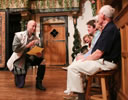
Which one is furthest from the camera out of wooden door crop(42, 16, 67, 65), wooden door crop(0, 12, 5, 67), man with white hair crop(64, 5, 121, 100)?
wooden door crop(42, 16, 67, 65)

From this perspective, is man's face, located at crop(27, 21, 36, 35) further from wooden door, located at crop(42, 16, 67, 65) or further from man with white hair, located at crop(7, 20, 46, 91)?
wooden door, located at crop(42, 16, 67, 65)

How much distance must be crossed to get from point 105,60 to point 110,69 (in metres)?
0.11

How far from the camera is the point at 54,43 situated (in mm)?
6961

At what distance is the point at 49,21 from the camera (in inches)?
272

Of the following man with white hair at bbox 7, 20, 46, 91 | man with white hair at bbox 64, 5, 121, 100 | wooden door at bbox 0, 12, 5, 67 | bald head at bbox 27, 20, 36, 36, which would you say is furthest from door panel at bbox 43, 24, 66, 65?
man with white hair at bbox 64, 5, 121, 100

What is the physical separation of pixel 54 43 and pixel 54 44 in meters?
0.04

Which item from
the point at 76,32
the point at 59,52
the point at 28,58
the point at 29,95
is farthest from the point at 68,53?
the point at 29,95

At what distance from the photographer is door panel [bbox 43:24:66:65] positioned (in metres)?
6.88

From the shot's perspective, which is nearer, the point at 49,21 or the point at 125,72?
A: the point at 125,72

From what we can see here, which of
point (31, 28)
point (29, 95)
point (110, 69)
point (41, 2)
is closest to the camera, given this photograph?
point (110, 69)

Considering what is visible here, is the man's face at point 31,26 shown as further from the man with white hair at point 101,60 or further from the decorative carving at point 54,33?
the decorative carving at point 54,33

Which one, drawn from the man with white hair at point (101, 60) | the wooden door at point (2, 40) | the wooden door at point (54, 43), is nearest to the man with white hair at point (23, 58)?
the man with white hair at point (101, 60)

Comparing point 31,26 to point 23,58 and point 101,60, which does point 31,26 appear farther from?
point 101,60

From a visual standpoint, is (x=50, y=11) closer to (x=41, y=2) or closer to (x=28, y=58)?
(x=41, y=2)
